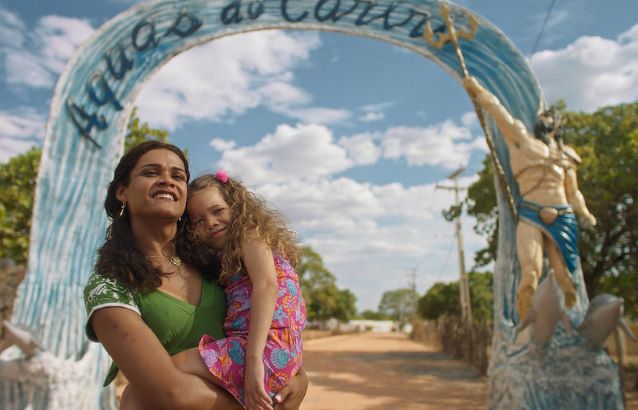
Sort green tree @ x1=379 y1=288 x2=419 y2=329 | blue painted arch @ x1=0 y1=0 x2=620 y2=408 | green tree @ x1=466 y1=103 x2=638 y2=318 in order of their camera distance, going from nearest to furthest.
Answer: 1. blue painted arch @ x1=0 y1=0 x2=620 y2=408
2. green tree @ x1=466 y1=103 x2=638 y2=318
3. green tree @ x1=379 y1=288 x2=419 y2=329

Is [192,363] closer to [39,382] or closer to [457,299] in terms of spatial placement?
[39,382]

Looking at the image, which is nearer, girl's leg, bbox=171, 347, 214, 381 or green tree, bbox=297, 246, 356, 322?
girl's leg, bbox=171, 347, 214, 381

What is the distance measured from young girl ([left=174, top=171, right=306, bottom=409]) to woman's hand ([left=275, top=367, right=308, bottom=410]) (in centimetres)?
2

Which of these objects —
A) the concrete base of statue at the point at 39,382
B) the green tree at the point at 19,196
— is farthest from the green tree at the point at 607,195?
the concrete base of statue at the point at 39,382

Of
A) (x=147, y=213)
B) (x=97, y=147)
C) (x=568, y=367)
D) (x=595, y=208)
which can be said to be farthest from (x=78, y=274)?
(x=595, y=208)

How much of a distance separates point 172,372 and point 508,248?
208 inches

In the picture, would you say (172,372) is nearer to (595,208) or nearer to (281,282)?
(281,282)

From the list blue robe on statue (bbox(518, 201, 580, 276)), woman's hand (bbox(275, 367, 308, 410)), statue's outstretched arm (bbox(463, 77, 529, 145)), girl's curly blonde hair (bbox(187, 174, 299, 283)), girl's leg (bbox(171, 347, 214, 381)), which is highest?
statue's outstretched arm (bbox(463, 77, 529, 145))

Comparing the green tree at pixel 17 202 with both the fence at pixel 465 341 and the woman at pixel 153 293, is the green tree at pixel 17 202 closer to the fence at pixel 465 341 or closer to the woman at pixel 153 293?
the fence at pixel 465 341

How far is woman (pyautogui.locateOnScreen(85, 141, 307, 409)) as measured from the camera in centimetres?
124

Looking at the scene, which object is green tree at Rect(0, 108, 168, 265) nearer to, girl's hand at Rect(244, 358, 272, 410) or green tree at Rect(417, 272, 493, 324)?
girl's hand at Rect(244, 358, 272, 410)

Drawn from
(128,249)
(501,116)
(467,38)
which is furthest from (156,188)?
(467,38)

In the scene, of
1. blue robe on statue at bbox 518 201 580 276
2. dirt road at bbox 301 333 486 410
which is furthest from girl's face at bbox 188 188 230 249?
dirt road at bbox 301 333 486 410

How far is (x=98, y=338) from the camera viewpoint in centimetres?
131
